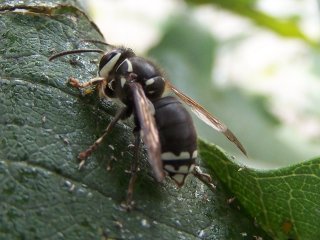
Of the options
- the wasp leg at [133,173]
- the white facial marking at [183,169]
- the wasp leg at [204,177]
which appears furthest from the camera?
the wasp leg at [204,177]

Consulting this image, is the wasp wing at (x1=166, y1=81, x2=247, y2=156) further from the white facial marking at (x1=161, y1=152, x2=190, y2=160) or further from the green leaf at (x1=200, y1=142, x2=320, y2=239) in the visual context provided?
the white facial marking at (x1=161, y1=152, x2=190, y2=160)

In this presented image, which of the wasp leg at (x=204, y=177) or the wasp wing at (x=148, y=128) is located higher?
the wasp wing at (x=148, y=128)

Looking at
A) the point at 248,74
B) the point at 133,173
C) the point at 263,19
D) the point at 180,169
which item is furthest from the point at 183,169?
the point at 248,74

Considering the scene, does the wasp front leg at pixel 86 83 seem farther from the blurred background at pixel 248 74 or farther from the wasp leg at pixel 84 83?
the blurred background at pixel 248 74

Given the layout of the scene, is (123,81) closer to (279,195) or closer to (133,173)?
(133,173)

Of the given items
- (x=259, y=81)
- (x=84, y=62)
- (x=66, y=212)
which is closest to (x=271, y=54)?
(x=259, y=81)

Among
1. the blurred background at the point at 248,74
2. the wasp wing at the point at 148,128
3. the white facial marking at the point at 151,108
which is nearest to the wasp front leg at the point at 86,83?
the wasp wing at the point at 148,128

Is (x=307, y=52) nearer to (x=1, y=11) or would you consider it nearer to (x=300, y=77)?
(x=300, y=77)

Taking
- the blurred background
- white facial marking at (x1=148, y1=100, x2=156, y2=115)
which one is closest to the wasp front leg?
white facial marking at (x1=148, y1=100, x2=156, y2=115)
